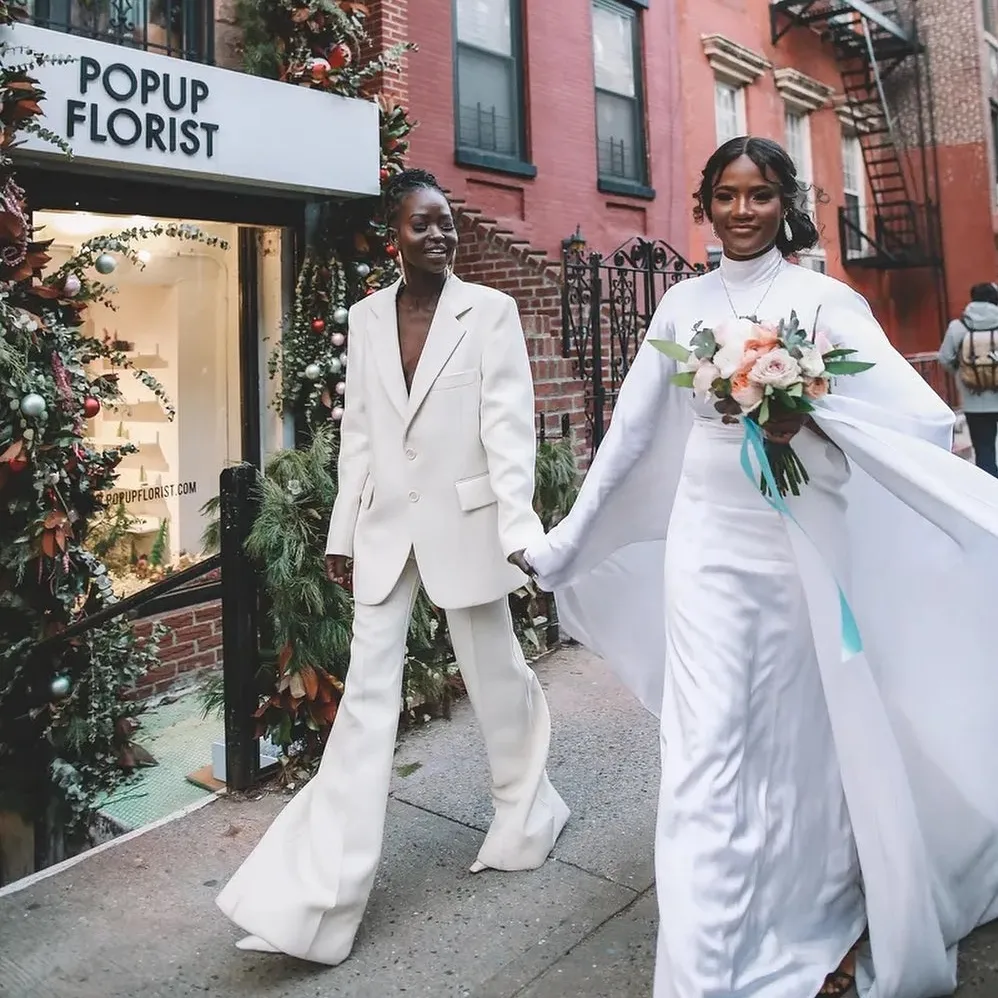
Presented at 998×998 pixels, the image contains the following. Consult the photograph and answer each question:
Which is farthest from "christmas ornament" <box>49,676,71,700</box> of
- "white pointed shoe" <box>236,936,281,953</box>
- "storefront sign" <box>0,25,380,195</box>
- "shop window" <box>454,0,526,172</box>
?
"shop window" <box>454,0,526,172</box>

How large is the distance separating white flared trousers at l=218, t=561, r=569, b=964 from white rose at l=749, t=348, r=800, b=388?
1.34 meters

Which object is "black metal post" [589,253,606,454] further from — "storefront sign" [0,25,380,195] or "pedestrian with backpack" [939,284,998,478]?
"pedestrian with backpack" [939,284,998,478]

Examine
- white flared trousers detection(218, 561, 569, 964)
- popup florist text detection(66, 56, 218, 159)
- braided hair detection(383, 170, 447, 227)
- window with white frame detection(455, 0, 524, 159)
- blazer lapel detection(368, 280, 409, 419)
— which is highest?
window with white frame detection(455, 0, 524, 159)

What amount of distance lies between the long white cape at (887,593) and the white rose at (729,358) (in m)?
0.33

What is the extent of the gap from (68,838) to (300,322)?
3548mm

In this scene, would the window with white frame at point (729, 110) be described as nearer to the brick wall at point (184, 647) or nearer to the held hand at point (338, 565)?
the brick wall at point (184, 647)

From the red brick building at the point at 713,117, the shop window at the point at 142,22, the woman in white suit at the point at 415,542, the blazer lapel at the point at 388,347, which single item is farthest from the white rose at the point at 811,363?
the red brick building at the point at 713,117

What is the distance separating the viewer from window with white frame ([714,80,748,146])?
1375cm

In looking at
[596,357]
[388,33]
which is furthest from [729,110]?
[596,357]

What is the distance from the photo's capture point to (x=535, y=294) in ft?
27.8

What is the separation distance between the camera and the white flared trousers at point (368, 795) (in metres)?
2.91

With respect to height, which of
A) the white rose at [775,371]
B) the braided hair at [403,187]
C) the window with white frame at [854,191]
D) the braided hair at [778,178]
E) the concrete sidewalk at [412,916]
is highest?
the window with white frame at [854,191]

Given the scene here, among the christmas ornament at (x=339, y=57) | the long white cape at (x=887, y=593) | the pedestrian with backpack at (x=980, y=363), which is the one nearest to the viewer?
the long white cape at (x=887, y=593)

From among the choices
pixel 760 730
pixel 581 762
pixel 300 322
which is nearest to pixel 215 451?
pixel 300 322
